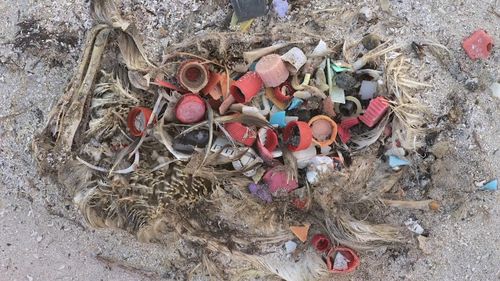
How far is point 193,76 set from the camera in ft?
10.7

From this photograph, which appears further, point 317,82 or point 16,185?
point 16,185

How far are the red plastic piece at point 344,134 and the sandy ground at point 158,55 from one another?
0.41 metres

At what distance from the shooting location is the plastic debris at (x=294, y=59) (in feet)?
10.6

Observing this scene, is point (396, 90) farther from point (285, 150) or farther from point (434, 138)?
point (285, 150)

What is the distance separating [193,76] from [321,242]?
1068mm

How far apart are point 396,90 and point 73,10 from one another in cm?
168

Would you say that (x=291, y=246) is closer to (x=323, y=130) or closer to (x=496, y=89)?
(x=323, y=130)

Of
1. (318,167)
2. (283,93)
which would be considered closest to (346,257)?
(318,167)

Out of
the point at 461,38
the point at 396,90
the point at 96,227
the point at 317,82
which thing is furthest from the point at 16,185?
the point at 461,38

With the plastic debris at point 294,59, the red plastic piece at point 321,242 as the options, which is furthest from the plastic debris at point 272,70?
the red plastic piece at point 321,242

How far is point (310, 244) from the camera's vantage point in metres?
3.51

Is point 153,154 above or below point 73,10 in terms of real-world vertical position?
below

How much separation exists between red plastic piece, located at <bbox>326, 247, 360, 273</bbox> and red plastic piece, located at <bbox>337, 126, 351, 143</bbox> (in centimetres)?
57

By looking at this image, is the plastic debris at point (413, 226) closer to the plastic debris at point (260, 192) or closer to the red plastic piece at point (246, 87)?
the plastic debris at point (260, 192)
